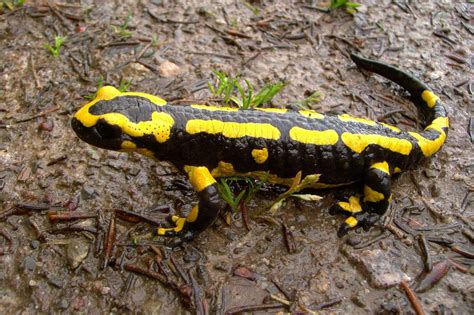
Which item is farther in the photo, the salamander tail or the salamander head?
the salamander tail

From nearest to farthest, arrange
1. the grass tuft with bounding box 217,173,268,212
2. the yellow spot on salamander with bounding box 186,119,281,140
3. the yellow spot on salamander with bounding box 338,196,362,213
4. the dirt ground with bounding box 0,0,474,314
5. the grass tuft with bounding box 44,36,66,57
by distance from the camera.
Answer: the dirt ground with bounding box 0,0,474,314 → the yellow spot on salamander with bounding box 186,119,281,140 → the grass tuft with bounding box 217,173,268,212 → the yellow spot on salamander with bounding box 338,196,362,213 → the grass tuft with bounding box 44,36,66,57

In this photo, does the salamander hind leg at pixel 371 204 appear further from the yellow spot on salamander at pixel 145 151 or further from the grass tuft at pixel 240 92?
the yellow spot on salamander at pixel 145 151

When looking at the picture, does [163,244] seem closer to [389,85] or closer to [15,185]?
[15,185]

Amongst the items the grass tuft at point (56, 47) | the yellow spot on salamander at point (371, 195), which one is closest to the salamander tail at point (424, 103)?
the yellow spot on salamander at point (371, 195)

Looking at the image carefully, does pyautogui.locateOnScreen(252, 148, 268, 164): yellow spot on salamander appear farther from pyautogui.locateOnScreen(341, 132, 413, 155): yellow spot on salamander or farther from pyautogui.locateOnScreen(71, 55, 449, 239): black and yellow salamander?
pyautogui.locateOnScreen(341, 132, 413, 155): yellow spot on salamander

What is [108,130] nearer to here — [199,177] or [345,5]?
[199,177]

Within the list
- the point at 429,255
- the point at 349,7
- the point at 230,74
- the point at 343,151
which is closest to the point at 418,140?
the point at 343,151

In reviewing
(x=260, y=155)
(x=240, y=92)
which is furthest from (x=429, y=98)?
(x=260, y=155)

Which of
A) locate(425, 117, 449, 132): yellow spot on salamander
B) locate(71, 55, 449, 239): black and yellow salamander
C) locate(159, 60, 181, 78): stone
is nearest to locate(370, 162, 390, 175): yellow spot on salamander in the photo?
locate(71, 55, 449, 239): black and yellow salamander
